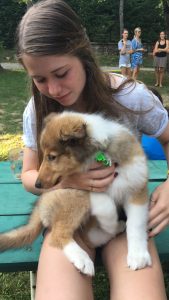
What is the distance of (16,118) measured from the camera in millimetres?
9312

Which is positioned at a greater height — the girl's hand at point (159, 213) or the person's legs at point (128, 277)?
the girl's hand at point (159, 213)

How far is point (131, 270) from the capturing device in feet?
7.46

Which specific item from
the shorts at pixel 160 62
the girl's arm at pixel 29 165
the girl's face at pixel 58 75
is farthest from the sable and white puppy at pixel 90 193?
the shorts at pixel 160 62

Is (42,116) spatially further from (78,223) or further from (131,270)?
(131,270)

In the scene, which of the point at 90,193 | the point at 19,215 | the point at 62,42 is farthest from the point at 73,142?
the point at 19,215

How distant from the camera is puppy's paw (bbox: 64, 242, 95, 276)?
2.25 metres

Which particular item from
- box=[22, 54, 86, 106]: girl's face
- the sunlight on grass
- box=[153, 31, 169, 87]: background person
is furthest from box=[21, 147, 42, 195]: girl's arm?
box=[153, 31, 169, 87]: background person

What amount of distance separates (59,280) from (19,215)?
0.87 m

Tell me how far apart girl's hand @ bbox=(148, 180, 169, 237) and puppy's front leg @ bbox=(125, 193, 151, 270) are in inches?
3.2

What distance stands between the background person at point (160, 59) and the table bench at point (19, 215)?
1139 cm

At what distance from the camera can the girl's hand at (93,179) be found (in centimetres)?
242

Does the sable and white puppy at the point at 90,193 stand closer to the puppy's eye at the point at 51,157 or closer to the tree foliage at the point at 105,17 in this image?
the puppy's eye at the point at 51,157

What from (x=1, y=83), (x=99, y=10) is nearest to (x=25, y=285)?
(x=1, y=83)

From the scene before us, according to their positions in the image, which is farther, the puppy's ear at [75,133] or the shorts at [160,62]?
the shorts at [160,62]
